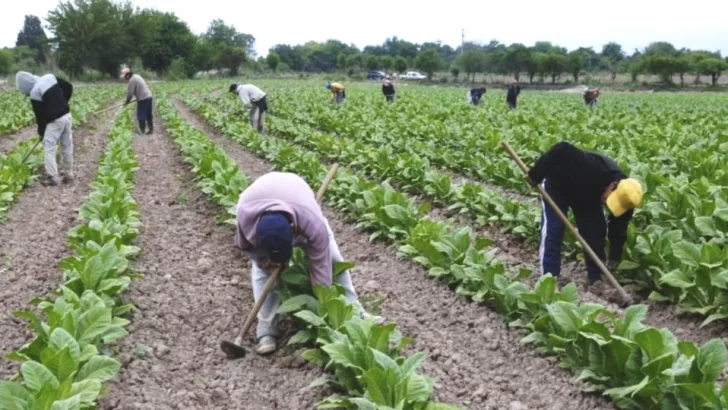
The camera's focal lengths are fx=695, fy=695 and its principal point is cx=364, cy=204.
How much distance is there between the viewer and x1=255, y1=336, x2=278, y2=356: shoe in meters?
4.79

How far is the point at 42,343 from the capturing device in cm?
421

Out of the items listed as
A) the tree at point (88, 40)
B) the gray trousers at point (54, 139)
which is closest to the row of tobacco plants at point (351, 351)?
the gray trousers at point (54, 139)

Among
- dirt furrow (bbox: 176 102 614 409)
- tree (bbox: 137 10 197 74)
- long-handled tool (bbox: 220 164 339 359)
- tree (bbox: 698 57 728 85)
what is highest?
tree (bbox: 137 10 197 74)

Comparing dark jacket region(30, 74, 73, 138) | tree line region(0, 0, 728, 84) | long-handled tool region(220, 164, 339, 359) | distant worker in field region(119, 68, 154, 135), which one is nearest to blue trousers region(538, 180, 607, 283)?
long-handled tool region(220, 164, 339, 359)

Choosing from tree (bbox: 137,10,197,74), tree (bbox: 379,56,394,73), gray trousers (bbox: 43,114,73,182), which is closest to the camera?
gray trousers (bbox: 43,114,73,182)

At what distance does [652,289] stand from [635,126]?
37.5 ft

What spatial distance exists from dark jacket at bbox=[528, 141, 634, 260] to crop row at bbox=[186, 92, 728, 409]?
860mm

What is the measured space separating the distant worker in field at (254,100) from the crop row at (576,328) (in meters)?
9.62

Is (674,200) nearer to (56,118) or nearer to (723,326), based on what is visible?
(723,326)

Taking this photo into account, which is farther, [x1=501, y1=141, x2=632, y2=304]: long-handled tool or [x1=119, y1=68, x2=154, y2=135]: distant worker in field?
[x1=119, y1=68, x2=154, y2=135]: distant worker in field

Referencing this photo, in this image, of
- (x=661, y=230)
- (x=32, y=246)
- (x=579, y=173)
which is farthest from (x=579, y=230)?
(x=32, y=246)

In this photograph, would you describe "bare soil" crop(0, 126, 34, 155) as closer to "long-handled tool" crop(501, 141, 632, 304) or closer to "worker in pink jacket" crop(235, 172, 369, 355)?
"worker in pink jacket" crop(235, 172, 369, 355)

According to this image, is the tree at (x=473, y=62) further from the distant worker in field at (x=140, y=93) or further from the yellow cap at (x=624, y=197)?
the yellow cap at (x=624, y=197)

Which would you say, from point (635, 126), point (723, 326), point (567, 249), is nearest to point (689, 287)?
point (723, 326)
